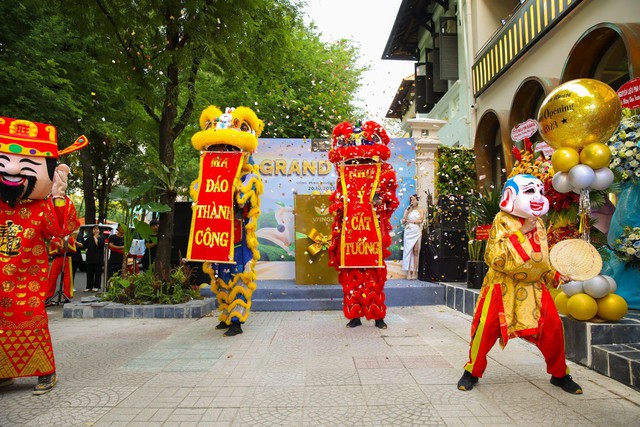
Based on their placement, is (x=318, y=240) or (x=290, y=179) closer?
(x=318, y=240)

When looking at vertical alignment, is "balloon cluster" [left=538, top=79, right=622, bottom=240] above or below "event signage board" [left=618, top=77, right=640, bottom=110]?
below

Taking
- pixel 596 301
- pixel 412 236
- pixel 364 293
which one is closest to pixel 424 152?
pixel 412 236

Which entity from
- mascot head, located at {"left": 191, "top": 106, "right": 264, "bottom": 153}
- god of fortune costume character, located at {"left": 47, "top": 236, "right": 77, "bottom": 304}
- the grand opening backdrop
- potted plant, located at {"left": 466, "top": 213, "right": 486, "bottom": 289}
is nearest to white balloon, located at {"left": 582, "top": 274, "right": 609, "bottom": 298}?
potted plant, located at {"left": 466, "top": 213, "right": 486, "bottom": 289}

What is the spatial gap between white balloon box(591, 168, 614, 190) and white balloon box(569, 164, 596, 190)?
0.13ft

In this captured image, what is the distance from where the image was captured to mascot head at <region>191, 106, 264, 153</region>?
5.34m

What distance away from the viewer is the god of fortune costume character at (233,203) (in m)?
5.30

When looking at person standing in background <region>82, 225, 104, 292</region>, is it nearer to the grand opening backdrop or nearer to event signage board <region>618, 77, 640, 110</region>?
the grand opening backdrop

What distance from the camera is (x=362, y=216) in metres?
5.88

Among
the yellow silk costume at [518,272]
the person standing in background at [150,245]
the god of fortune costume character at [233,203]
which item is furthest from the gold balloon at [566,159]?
the person standing in background at [150,245]

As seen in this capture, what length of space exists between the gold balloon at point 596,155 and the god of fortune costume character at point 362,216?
2.49 meters

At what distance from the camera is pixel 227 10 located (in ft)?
21.9

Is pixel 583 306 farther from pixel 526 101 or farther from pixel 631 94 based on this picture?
pixel 526 101

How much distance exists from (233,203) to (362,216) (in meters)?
1.73

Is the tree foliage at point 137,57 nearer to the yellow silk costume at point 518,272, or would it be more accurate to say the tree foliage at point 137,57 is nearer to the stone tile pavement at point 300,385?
the stone tile pavement at point 300,385
